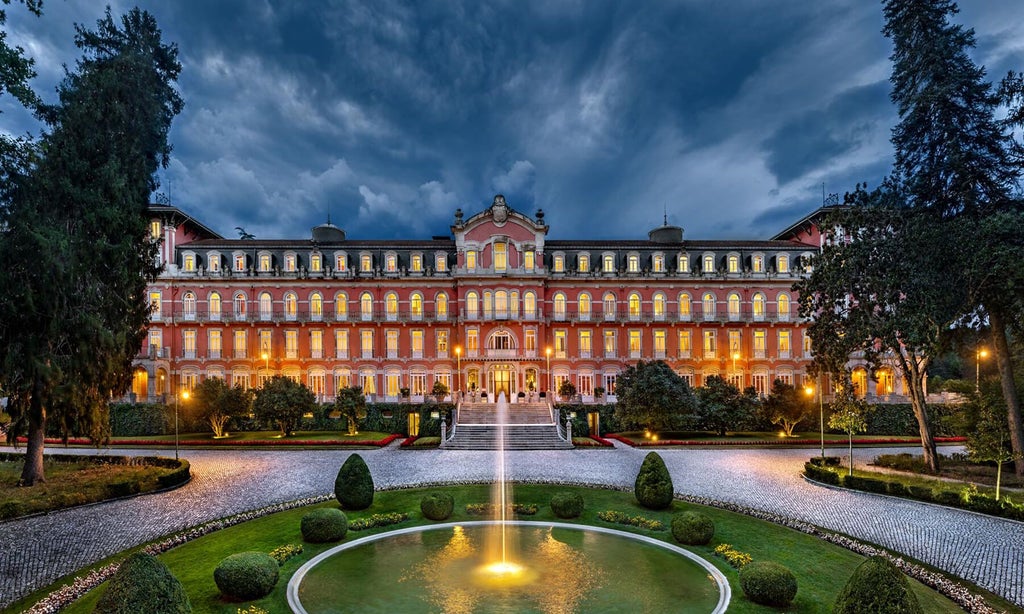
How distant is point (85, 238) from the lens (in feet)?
63.9

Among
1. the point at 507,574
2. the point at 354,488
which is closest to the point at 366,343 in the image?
the point at 354,488

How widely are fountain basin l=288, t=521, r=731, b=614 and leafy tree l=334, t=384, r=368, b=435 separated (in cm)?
2212

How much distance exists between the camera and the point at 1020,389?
2306 centimetres

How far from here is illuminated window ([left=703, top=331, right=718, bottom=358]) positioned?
45.1m

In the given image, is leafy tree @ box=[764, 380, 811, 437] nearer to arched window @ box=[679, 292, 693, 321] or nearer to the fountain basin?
arched window @ box=[679, 292, 693, 321]

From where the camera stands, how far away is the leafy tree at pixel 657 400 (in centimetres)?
3170

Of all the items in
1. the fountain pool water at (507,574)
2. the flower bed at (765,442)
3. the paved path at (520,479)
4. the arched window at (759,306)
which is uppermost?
the arched window at (759,306)

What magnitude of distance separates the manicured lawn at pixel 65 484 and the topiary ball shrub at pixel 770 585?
21.4m

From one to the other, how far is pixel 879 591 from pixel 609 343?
Result: 38.2 metres

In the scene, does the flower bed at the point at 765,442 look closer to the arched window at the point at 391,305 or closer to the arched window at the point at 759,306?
the arched window at the point at 759,306

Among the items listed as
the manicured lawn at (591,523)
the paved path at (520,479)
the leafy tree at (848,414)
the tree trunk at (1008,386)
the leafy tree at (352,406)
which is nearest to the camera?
the manicured lawn at (591,523)

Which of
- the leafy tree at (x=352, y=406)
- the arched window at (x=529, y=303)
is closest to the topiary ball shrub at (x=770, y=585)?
the leafy tree at (x=352, y=406)

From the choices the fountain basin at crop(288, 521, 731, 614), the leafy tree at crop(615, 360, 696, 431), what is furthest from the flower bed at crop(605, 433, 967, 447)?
the fountain basin at crop(288, 521, 731, 614)

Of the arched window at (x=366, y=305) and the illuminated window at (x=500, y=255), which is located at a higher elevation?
the illuminated window at (x=500, y=255)
